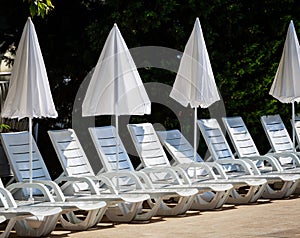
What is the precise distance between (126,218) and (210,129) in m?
2.99

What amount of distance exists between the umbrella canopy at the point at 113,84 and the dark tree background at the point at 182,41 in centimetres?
408

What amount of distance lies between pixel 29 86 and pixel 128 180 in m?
2.12

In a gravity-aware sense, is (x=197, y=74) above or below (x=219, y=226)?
above

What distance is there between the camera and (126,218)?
10.5 metres

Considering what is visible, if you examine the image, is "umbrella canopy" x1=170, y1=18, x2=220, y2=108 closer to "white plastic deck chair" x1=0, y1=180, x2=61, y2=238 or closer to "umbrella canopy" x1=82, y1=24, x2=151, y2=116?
"umbrella canopy" x1=82, y1=24, x2=151, y2=116

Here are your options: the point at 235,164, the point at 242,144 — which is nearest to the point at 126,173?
the point at 235,164

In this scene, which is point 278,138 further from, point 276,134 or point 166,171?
point 166,171

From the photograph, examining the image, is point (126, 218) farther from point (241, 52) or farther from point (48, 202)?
point (241, 52)

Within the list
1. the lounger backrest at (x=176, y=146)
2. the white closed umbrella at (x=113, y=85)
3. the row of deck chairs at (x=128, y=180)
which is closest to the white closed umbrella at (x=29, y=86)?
the row of deck chairs at (x=128, y=180)

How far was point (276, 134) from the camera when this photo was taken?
14.0 metres

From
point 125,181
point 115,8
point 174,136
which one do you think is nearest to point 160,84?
point 115,8

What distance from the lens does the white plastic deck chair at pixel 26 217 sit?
8.73m

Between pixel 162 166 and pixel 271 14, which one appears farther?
pixel 271 14

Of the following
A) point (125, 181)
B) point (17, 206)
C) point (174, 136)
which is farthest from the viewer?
point (174, 136)
